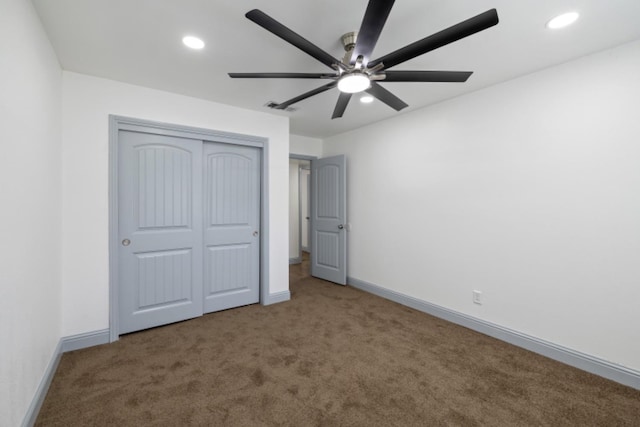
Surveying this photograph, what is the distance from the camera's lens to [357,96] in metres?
3.05

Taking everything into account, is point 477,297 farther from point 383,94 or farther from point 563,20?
point 563,20

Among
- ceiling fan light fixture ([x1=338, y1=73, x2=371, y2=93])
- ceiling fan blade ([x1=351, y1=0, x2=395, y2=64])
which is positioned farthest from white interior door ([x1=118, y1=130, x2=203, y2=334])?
ceiling fan blade ([x1=351, y1=0, x2=395, y2=64])

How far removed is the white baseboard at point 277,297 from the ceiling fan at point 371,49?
260 cm

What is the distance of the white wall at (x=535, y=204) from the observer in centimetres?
209

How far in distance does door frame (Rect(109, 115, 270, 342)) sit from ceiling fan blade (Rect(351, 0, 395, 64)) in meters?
2.12

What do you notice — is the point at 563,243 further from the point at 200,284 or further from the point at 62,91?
the point at 62,91

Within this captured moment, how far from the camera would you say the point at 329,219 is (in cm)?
463

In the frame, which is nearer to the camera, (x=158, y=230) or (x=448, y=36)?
(x=448, y=36)

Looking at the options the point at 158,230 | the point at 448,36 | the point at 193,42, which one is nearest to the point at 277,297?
the point at 158,230

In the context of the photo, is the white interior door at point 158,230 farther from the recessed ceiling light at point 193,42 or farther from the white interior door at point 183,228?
the recessed ceiling light at point 193,42

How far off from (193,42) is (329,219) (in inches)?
123

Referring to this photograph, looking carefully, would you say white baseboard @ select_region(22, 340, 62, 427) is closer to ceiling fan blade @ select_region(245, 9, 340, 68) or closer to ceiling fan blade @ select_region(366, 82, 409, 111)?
ceiling fan blade @ select_region(245, 9, 340, 68)

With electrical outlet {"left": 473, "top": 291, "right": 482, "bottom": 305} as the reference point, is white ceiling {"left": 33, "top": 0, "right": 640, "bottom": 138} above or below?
above

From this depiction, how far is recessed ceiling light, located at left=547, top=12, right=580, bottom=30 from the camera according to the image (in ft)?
5.74
